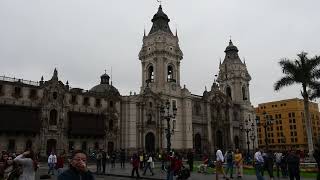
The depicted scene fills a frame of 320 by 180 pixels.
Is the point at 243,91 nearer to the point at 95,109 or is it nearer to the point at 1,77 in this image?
the point at 95,109

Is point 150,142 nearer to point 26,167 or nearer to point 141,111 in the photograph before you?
point 141,111

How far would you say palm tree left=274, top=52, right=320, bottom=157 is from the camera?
3434 cm

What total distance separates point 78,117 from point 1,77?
1119cm

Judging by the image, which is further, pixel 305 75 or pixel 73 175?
pixel 305 75

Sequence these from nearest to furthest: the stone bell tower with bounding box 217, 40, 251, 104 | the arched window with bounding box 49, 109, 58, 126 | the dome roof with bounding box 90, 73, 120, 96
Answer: the arched window with bounding box 49, 109, 58, 126
the dome roof with bounding box 90, 73, 120, 96
the stone bell tower with bounding box 217, 40, 251, 104

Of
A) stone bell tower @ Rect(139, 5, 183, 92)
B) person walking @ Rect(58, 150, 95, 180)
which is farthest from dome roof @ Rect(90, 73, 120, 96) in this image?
person walking @ Rect(58, 150, 95, 180)

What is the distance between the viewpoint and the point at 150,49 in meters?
60.9

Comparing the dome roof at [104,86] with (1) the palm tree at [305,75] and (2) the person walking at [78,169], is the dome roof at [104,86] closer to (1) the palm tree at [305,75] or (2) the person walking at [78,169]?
(1) the palm tree at [305,75]

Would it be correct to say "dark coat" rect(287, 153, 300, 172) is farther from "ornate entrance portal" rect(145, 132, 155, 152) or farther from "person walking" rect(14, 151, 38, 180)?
"ornate entrance portal" rect(145, 132, 155, 152)

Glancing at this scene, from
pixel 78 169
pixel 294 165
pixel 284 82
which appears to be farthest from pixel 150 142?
pixel 78 169

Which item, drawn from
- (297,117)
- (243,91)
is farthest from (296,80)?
(297,117)

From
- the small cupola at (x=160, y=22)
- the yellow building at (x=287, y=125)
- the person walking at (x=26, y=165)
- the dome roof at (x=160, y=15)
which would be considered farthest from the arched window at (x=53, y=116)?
the yellow building at (x=287, y=125)

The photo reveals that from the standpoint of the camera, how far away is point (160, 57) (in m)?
59.3

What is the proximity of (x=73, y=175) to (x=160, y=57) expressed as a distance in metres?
54.5
